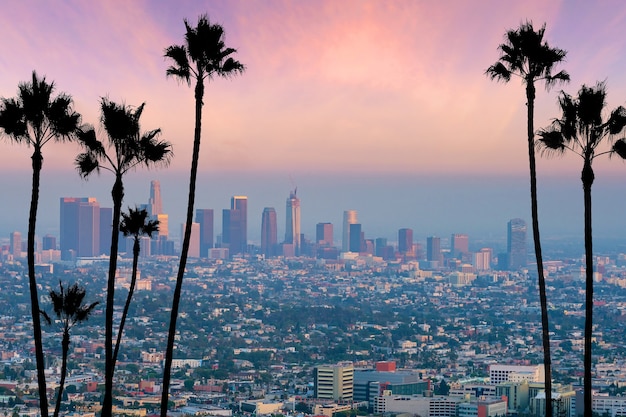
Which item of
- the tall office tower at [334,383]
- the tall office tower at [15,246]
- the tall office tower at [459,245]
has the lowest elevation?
the tall office tower at [334,383]

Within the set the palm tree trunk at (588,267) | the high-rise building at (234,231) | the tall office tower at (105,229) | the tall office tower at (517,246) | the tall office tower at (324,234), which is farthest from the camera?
the tall office tower at (324,234)

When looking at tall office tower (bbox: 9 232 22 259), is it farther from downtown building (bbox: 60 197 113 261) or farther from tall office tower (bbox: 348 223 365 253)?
tall office tower (bbox: 348 223 365 253)

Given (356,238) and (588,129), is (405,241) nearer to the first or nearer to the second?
(356,238)

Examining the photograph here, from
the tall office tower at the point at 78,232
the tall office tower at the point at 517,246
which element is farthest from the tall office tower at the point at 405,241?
the tall office tower at the point at 78,232

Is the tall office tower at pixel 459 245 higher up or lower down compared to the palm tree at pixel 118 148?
higher up

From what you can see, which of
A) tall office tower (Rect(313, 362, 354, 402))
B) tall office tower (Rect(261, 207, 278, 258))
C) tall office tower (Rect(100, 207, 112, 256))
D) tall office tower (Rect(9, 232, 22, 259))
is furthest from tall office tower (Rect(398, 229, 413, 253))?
tall office tower (Rect(313, 362, 354, 402))

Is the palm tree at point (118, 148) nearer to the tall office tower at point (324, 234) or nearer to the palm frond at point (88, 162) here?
the palm frond at point (88, 162)

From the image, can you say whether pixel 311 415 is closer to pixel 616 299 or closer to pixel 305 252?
pixel 616 299
